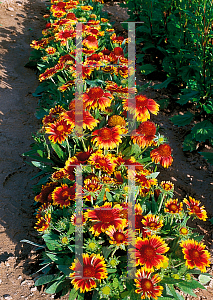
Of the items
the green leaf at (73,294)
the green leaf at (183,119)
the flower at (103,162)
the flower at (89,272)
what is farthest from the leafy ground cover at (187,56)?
the green leaf at (73,294)

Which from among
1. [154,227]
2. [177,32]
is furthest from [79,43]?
[154,227]

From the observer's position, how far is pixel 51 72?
242 centimetres

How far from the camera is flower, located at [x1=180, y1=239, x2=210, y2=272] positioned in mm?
1393

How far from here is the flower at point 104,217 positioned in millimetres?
1457

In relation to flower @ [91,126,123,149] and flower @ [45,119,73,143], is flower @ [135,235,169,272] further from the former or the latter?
flower @ [45,119,73,143]

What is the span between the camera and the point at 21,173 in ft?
8.16

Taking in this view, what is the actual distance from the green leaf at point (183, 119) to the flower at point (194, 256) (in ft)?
5.75

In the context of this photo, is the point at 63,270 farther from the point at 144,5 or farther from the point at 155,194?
the point at 144,5

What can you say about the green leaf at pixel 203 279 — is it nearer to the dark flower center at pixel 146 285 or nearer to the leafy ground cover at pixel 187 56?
the dark flower center at pixel 146 285

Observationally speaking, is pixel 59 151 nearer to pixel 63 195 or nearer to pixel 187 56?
pixel 63 195

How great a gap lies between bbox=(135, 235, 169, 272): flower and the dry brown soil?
24.2 inches

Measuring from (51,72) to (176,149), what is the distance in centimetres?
151

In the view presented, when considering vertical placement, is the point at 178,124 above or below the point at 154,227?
below

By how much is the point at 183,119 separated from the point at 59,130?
172 centimetres
